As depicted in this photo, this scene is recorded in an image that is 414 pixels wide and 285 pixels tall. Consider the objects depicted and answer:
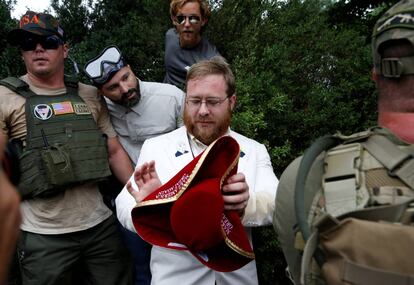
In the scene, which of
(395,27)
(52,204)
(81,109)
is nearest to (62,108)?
(81,109)

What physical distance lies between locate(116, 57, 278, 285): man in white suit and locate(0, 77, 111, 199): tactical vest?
64 centimetres

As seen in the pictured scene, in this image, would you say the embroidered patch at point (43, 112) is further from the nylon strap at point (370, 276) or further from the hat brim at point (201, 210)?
the nylon strap at point (370, 276)

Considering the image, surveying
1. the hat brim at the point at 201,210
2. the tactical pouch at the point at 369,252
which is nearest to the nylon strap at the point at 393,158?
the tactical pouch at the point at 369,252

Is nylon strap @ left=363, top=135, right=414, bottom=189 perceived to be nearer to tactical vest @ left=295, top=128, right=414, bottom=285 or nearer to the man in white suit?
tactical vest @ left=295, top=128, right=414, bottom=285

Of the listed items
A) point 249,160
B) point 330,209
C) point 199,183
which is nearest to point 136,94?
point 249,160

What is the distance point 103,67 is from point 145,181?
1271 mm

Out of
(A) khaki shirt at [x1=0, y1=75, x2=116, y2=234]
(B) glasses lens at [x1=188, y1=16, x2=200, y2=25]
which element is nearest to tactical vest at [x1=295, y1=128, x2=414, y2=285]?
(A) khaki shirt at [x1=0, y1=75, x2=116, y2=234]

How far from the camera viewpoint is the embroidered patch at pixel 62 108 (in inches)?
130

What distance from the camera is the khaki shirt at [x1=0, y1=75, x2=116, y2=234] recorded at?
3205 mm

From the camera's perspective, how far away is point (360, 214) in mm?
1391

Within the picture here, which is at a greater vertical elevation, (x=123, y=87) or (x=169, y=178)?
(x=123, y=87)

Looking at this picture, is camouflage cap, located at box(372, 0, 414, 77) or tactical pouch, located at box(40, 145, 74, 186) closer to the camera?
camouflage cap, located at box(372, 0, 414, 77)

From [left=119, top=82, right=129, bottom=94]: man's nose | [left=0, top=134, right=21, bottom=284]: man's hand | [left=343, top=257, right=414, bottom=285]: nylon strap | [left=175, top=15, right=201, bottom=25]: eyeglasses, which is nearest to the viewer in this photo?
[left=0, top=134, right=21, bottom=284]: man's hand

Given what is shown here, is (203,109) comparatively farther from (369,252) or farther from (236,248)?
(369,252)
